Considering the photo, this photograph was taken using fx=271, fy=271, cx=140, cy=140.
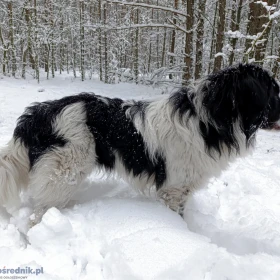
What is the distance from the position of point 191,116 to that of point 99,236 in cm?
142

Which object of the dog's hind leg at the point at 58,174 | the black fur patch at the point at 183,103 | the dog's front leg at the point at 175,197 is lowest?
the dog's front leg at the point at 175,197

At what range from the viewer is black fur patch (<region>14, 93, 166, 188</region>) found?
8.70 ft

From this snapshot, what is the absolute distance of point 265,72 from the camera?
2.59 m

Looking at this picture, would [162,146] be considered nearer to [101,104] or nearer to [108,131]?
[108,131]

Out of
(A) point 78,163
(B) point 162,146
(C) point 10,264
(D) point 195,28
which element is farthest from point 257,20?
(C) point 10,264

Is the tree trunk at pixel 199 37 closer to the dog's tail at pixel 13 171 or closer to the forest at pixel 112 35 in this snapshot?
the forest at pixel 112 35

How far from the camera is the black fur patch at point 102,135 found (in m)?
2.65

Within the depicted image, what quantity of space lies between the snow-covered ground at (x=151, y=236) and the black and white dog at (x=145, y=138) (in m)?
0.32

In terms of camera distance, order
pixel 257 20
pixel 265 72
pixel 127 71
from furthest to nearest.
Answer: pixel 127 71
pixel 257 20
pixel 265 72

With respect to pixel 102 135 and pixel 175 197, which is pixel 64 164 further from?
pixel 175 197

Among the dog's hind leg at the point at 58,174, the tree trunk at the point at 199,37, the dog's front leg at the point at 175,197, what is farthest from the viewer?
the tree trunk at the point at 199,37

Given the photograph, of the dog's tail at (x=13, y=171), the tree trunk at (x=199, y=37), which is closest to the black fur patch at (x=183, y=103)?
the dog's tail at (x=13, y=171)

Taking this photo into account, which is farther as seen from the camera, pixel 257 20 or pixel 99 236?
pixel 257 20

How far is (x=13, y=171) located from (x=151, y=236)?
1.51 metres
